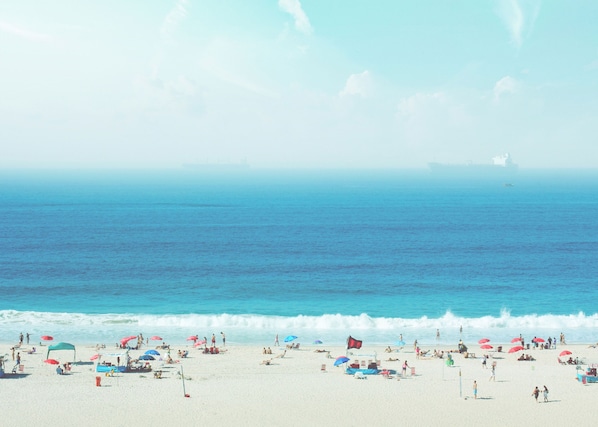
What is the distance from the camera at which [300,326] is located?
49219 mm

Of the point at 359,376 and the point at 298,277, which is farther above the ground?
the point at 298,277

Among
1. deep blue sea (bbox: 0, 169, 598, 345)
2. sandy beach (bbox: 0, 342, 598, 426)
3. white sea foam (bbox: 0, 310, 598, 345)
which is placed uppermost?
deep blue sea (bbox: 0, 169, 598, 345)

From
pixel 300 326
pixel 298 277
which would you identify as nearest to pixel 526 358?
pixel 300 326

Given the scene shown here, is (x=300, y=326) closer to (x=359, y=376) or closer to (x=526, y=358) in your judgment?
(x=359, y=376)

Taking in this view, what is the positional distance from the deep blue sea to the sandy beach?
8392mm

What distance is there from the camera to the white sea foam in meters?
46.5

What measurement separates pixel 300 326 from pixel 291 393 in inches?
694

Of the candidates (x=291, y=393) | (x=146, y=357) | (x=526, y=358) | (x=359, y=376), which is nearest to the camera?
(x=291, y=393)

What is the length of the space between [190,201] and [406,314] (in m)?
120

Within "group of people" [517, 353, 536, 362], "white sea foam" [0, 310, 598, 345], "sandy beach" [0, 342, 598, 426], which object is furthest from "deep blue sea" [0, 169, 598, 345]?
"sandy beach" [0, 342, 598, 426]

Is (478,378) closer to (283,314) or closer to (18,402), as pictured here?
(283,314)

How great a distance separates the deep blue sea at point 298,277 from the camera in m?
49.1

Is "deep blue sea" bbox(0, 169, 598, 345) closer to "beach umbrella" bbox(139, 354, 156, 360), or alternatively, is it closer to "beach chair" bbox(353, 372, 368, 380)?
"beach umbrella" bbox(139, 354, 156, 360)

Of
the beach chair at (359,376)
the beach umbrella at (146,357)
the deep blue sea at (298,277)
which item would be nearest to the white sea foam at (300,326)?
the deep blue sea at (298,277)
